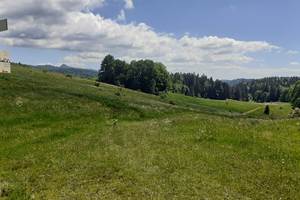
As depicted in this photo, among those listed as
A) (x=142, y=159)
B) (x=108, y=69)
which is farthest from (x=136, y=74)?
(x=142, y=159)

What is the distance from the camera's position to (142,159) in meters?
24.0

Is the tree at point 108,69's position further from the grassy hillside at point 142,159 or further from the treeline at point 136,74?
the grassy hillside at point 142,159

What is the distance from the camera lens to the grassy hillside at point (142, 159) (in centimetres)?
1878

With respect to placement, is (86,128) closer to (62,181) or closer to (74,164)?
(74,164)

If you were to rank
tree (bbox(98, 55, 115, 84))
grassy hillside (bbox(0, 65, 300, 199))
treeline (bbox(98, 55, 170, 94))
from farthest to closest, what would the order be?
tree (bbox(98, 55, 115, 84)) → treeline (bbox(98, 55, 170, 94)) → grassy hillside (bbox(0, 65, 300, 199))

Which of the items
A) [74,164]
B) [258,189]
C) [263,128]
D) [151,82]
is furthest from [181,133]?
[151,82]

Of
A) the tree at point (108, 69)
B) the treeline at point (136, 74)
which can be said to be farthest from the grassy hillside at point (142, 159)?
the tree at point (108, 69)

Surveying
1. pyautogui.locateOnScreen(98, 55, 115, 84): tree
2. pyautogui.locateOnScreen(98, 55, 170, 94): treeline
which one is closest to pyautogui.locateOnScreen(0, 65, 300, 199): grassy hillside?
pyautogui.locateOnScreen(98, 55, 170, 94): treeline

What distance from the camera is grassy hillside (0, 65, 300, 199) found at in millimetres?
18781

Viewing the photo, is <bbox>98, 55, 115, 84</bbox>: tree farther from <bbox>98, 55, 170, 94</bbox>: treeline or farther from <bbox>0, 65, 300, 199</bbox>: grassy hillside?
<bbox>0, 65, 300, 199</bbox>: grassy hillside

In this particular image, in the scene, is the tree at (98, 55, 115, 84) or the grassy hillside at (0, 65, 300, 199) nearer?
the grassy hillside at (0, 65, 300, 199)

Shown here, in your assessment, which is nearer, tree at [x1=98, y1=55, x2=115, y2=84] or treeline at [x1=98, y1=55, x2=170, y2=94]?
treeline at [x1=98, y1=55, x2=170, y2=94]

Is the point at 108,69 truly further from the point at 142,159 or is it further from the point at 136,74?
the point at 142,159

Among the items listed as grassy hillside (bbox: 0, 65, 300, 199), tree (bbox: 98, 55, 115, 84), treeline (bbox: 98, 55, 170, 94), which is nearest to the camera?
grassy hillside (bbox: 0, 65, 300, 199)
